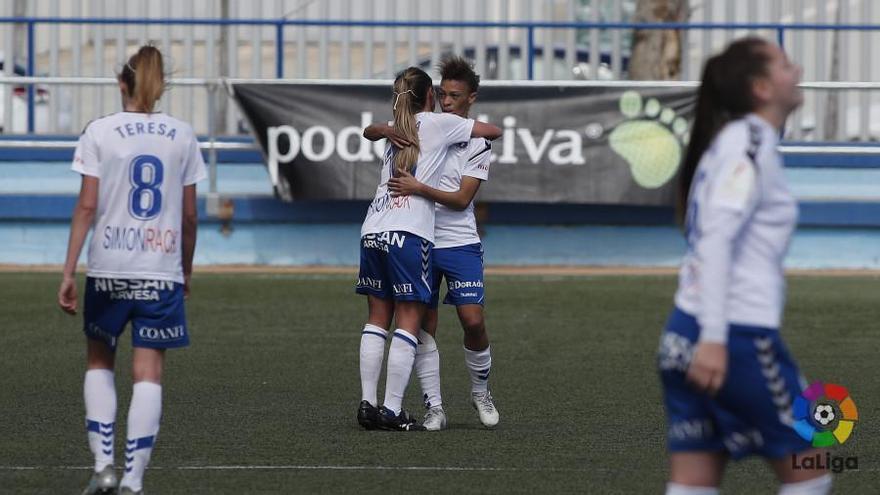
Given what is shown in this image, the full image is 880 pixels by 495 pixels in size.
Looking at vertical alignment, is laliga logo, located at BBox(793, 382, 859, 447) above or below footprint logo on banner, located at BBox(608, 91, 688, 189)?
below

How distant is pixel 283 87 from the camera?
17156mm

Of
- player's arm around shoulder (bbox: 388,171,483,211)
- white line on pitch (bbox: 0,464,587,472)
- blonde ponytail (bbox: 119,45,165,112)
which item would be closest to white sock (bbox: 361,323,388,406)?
player's arm around shoulder (bbox: 388,171,483,211)

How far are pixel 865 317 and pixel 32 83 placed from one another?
9.20 metres

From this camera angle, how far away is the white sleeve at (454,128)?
7625mm

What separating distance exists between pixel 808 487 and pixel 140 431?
2554 millimetres

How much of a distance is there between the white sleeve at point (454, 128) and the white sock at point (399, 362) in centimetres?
93

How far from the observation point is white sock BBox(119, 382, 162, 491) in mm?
5844

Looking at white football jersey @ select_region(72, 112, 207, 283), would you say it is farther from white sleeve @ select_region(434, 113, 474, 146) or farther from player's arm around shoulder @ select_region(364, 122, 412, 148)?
white sleeve @ select_region(434, 113, 474, 146)

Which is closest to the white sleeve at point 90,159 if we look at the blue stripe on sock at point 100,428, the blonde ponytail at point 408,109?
the blue stripe on sock at point 100,428

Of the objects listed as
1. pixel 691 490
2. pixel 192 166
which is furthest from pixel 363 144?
pixel 691 490

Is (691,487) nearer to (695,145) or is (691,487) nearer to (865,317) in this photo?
(695,145)

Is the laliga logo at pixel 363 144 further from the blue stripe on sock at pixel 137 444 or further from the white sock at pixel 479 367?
the blue stripe on sock at pixel 137 444

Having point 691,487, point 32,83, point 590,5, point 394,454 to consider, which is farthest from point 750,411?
point 590,5

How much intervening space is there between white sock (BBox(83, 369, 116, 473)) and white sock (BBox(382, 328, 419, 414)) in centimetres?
183
